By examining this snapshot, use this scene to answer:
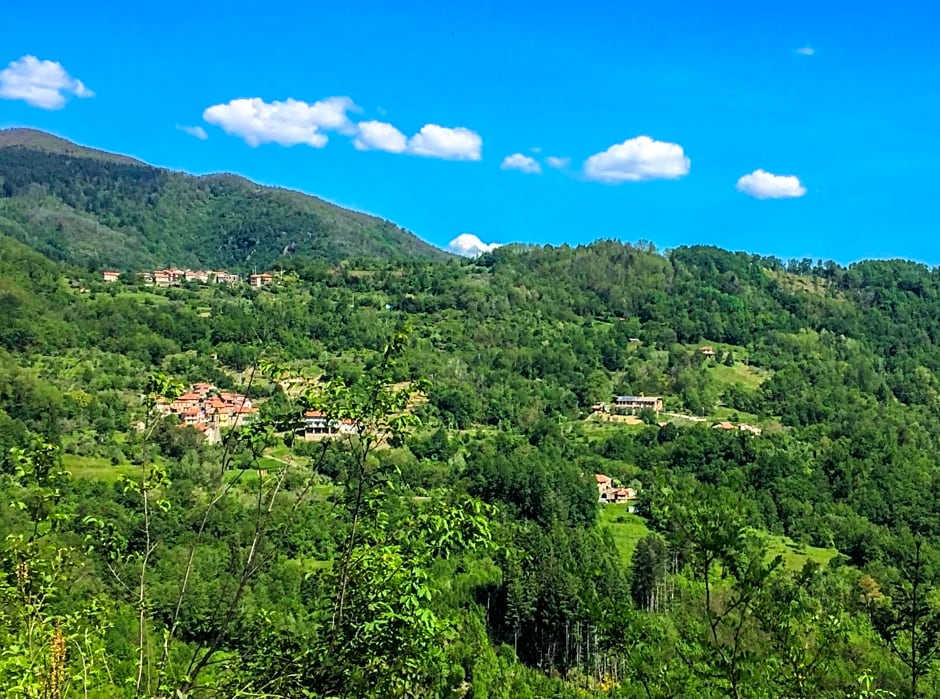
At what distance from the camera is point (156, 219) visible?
17300cm

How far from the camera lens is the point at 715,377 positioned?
7456cm

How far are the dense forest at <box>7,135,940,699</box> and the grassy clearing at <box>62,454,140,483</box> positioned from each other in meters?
0.28

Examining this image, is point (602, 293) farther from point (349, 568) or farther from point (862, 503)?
point (349, 568)

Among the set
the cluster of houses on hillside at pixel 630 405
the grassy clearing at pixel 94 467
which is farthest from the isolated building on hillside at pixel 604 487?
the grassy clearing at pixel 94 467

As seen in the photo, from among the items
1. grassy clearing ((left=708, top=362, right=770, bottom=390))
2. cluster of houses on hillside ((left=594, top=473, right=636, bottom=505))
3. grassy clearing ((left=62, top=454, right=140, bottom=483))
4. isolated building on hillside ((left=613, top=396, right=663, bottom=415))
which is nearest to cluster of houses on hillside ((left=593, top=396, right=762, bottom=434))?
isolated building on hillside ((left=613, top=396, right=663, bottom=415))

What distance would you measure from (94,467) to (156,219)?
151m

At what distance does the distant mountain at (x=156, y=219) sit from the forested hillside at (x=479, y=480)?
22583 millimetres

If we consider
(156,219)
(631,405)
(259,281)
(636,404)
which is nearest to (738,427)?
(636,404)

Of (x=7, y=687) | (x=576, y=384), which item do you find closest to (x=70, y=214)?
(x=576, y=384)

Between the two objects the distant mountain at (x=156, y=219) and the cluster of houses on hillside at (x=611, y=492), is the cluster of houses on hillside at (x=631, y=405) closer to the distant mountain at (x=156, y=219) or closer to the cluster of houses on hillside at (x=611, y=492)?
the cluster of houses on hillside at (x=611, y=492)

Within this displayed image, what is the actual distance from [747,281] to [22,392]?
85.1 metres

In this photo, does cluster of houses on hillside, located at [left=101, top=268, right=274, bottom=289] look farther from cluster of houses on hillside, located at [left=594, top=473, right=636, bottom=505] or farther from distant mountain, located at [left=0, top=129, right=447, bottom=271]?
cluster of houses on hillside, located at [left=594, top=473, right=636, bottom=505]

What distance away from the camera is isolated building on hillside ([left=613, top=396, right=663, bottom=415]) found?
6706 centimetres

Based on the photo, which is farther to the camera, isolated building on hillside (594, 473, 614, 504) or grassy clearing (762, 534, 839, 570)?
isolated building on hillside (594, 473, 614, 504)
